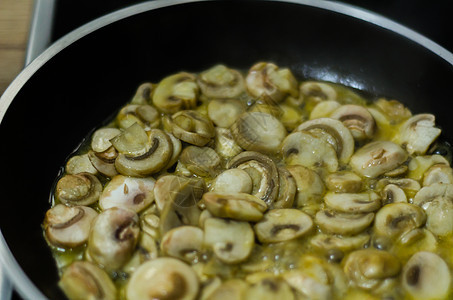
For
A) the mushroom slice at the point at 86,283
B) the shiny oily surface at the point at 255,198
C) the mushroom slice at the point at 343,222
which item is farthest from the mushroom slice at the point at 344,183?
the mushroom slice at the point at 86,283

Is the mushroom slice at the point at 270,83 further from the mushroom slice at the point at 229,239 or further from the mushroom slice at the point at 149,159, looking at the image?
the mushroom slice at the point at 229,239

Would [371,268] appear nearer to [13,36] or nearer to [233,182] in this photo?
[233,182]

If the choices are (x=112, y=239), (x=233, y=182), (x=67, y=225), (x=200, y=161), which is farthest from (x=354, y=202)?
(x=67, y=225)

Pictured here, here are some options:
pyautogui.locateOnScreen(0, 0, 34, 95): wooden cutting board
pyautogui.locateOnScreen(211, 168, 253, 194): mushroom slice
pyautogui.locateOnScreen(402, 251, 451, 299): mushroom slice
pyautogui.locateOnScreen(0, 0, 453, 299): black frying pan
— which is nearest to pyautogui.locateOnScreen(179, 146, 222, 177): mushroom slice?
pyautogui.locateOnScreen(211, 168, 253, 194): mushroom slice

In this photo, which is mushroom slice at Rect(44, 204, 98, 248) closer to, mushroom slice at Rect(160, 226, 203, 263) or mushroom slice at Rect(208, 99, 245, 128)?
mushroom slice at Rect(160, 226, 203, 263)

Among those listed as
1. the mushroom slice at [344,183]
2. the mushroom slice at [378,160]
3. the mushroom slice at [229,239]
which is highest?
the mushroom slice at [378,160]

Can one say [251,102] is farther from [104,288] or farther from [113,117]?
[104,288]
